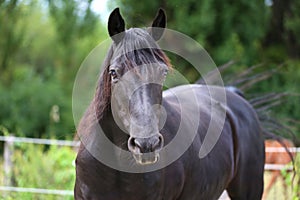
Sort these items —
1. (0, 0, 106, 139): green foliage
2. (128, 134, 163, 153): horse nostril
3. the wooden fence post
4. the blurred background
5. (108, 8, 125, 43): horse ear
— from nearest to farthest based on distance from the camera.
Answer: (128, 134, 163, 153): horse nostril, (108, 8, 125, 43): horse ear, the wooden fence post, the blurred background, (0, 0, 106, 139): green foliage

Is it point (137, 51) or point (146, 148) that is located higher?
point (137, 51)

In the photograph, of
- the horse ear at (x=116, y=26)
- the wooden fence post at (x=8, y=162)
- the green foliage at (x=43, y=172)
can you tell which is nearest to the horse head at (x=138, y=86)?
the horse ear at (x=116, y=26)

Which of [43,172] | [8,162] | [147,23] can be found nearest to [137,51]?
[43,172]

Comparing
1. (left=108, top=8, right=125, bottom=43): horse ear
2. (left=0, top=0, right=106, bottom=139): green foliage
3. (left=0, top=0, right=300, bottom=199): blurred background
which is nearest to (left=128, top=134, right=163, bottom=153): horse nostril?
(left=108, top=8, right=125, bottom=43): horse ear

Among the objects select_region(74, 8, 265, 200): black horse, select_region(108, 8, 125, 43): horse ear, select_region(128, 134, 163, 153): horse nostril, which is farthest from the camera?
select_region(108, 8, 125, 43): horse ear

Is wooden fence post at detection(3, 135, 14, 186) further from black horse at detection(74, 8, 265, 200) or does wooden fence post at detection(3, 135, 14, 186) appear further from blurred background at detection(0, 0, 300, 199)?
blurred background at detection(0, 0, 300, 199)

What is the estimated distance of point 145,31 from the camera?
115 inches

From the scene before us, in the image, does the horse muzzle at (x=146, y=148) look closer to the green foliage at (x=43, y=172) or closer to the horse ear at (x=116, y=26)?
the horse ear at (x=116, y=26)

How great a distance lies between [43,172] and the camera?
6.17 meters

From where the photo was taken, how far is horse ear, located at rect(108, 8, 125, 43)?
9.55 feet

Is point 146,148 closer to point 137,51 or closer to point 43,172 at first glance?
point 137,51

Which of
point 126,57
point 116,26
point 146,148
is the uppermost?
point 116,26

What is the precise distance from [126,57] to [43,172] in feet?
12.4

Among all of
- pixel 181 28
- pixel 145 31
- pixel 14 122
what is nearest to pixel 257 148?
pixel 145 31
